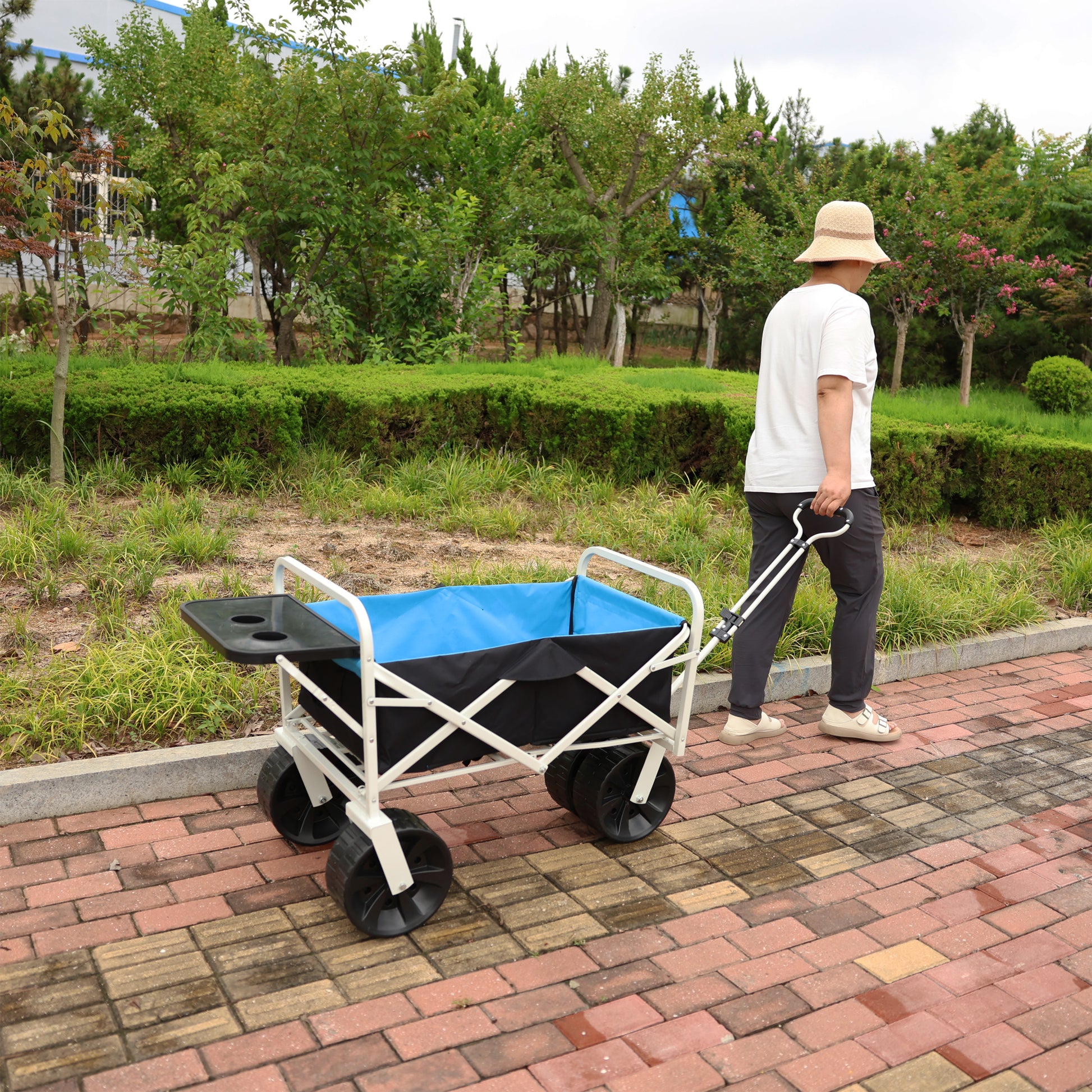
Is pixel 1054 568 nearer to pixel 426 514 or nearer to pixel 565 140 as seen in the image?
pixel 426 514

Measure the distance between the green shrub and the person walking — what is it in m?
12.0

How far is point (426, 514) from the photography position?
635cm

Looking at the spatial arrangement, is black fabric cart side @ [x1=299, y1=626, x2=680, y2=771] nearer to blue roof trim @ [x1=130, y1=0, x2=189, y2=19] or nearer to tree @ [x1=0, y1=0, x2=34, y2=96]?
tree @ [x1=0, y1=0, x2=34, y2=96]

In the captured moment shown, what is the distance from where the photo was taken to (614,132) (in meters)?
17.2

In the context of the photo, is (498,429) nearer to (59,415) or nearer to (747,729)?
(59,415)

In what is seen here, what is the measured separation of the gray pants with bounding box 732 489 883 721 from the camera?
3.89 meters

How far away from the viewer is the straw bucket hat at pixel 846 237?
376 centimetres

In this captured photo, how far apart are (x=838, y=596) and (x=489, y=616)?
1.48 metres

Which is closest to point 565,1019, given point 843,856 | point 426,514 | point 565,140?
point 843,856

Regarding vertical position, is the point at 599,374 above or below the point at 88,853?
above

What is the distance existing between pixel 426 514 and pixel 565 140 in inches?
508

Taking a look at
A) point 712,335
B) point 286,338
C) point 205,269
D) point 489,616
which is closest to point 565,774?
point 489,616

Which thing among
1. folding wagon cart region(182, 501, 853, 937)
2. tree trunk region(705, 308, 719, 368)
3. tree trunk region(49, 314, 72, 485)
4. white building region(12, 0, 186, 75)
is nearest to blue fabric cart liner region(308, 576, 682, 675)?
folding wagon cart region(182, 501, 853, 937)

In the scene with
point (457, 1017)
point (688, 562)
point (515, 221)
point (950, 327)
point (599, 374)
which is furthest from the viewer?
point (950, 327)
